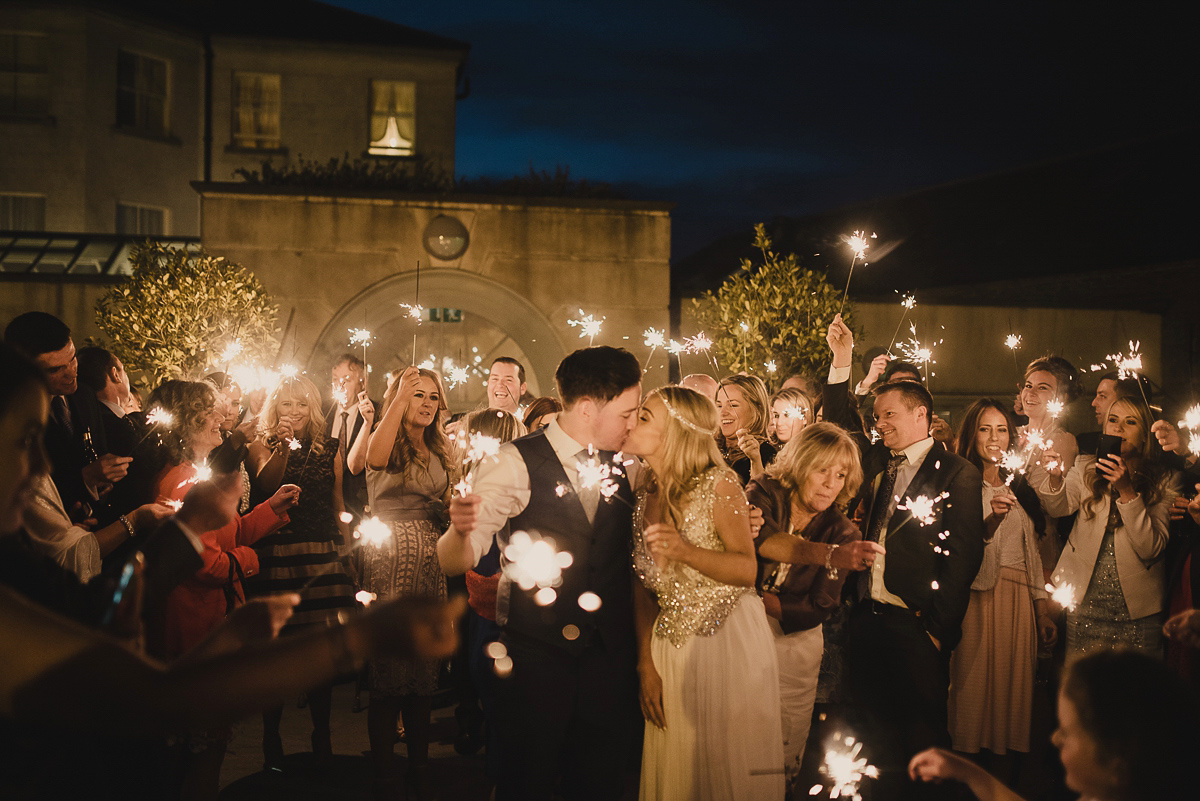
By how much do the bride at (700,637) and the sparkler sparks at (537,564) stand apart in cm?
37

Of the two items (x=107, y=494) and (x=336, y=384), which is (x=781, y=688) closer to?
(x=107, y=494)

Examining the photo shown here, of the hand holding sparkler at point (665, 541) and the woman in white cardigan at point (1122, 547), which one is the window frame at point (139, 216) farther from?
the woman in white cardigan at point (1122, 547)

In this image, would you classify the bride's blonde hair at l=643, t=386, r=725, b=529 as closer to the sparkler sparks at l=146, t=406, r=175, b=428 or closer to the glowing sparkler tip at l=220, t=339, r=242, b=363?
the sparkler sparks at l=146, t=406, r=175, b=428

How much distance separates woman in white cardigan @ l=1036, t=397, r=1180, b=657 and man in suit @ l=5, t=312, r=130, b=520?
17.2ft

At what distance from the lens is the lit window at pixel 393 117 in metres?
17.7

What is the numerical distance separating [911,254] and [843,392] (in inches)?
784

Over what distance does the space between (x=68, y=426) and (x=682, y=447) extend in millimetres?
3249

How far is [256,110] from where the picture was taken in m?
17.7

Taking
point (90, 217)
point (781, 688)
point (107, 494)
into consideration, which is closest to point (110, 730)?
point (781, 688)

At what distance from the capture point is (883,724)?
430 cm

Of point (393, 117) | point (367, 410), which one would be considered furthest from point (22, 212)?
point (367, 410)

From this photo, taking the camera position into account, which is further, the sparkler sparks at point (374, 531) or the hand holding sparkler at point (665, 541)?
the sparkler sparks at point (374, 531)

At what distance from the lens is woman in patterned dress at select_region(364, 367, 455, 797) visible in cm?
435

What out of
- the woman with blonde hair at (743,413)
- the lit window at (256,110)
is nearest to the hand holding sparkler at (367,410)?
the woman with blonde hair at (743,413)
